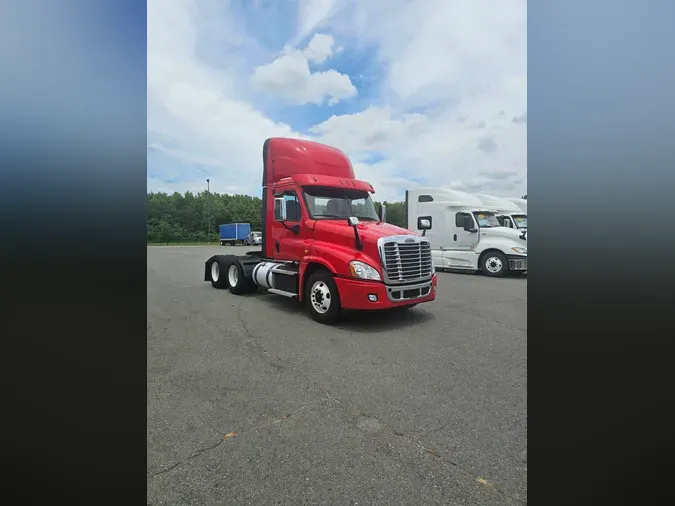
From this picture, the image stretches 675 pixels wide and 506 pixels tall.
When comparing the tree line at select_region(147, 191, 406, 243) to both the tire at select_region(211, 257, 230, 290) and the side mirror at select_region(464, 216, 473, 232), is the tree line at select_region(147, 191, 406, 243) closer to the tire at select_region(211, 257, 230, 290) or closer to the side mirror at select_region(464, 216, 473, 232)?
the tire at select_region(211, 257, 230, 290)

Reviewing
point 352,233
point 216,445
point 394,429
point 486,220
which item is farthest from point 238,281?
point 486,220

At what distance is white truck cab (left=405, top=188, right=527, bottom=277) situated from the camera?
1074 cm

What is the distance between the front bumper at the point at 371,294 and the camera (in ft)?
15.8

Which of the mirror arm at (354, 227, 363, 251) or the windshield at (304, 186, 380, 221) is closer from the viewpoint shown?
the mirror arm at (354, 227, 363, 251)

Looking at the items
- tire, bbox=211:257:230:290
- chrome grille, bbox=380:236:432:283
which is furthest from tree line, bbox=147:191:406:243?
chrome grille, bbox=380:236:432:283

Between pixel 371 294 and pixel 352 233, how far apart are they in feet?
3.43

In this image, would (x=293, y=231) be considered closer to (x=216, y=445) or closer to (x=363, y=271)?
(x=363, y=271)

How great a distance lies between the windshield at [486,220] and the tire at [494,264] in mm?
1219

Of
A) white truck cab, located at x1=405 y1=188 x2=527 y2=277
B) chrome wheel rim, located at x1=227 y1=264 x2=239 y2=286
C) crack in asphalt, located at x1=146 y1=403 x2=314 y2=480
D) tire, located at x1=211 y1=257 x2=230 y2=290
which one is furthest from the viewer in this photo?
white truck cab, located at x1=405 y1=188 x2=527 y2=277

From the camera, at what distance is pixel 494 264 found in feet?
36.0

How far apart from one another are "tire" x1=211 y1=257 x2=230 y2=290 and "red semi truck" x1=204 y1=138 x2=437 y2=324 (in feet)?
0.90
